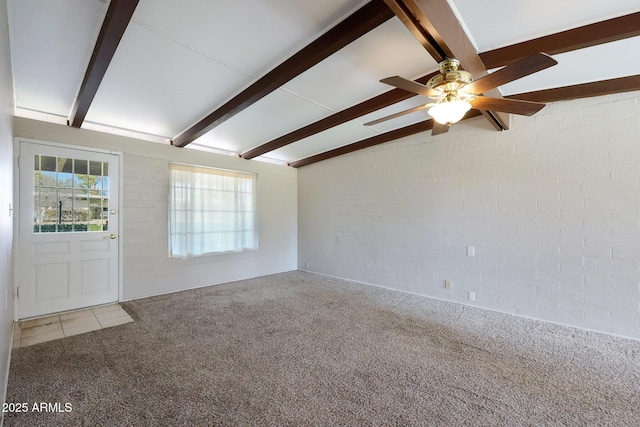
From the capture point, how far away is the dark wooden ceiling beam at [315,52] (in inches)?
73.7

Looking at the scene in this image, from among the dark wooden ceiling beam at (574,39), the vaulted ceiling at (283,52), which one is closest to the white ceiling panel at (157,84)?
the vaulted ceiling at (283,52)

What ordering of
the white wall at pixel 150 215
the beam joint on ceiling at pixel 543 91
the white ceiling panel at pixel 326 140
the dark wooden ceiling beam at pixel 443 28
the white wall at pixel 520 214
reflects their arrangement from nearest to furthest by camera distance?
1. the dark wooden ceiling beam at pixel 443 28
2. the beam joint on ceiling at pixel 543 91
3. the white wall at pixel 520 214
4. the white wall at pixel 150 215
5. the white ceiling panel at pixel 326 140

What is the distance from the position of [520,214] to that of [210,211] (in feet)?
15.6

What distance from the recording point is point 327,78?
277cm

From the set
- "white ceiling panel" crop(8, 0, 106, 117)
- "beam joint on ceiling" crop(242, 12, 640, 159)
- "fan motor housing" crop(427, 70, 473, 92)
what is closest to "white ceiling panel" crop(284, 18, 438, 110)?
"beam joint on ceiling" crop(242, 12, 640, 159)

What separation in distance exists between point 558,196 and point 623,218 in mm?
570

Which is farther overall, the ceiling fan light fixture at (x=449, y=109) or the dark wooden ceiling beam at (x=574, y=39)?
the ceiling fan light fixture at (x=449, y=109)

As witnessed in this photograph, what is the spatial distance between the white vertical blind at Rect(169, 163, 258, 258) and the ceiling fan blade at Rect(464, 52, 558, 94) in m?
4.16

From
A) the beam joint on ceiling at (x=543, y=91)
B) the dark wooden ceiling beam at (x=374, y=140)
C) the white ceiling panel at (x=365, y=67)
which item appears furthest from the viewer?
the dark wooden ceiling beam at (x=374, y=140)

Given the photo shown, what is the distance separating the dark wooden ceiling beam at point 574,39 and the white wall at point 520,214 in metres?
1.36

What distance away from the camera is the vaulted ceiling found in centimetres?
187

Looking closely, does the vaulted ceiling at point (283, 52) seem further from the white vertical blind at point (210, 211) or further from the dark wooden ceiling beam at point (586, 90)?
the white vertical blind at point (210, 211)

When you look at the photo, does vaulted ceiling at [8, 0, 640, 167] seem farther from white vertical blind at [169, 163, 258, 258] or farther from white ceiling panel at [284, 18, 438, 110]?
white vertical blind at [169, 163, 258, 258]

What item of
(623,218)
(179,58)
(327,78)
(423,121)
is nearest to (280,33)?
(327,78)
